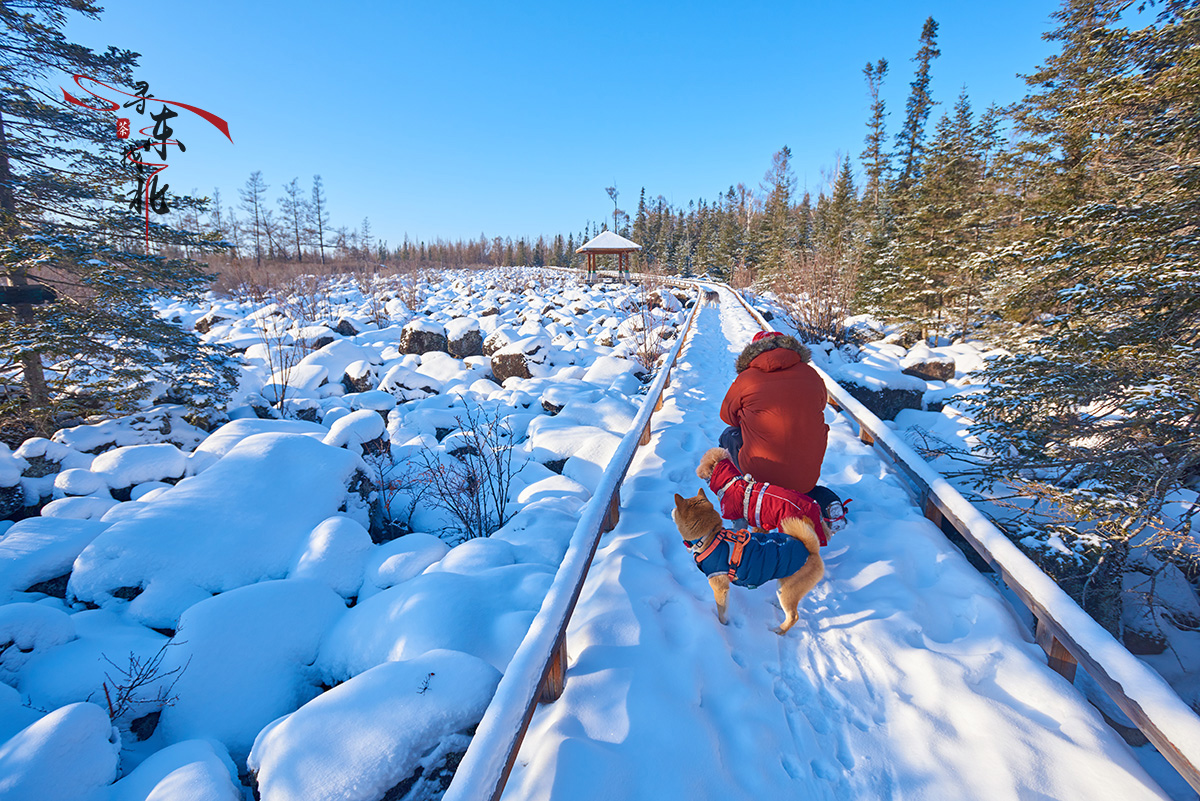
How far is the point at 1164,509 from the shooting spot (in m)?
4.59

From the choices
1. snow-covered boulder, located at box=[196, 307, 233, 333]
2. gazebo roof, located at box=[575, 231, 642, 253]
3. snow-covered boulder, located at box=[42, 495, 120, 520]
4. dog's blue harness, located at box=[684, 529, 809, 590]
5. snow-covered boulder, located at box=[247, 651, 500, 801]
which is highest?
gazebo roof, located at box=[575, 231, 642, 253]

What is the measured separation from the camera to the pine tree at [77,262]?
6109mm

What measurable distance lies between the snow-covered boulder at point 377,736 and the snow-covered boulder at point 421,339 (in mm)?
10713

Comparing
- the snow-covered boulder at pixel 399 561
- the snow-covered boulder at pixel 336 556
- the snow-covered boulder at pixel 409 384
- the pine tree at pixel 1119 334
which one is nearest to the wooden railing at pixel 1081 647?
the pine tree at pixel 1119 334

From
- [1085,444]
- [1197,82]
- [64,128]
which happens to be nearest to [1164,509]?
[1085,444]

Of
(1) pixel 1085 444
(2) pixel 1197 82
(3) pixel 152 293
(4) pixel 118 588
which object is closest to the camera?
(4) pixel 118 588

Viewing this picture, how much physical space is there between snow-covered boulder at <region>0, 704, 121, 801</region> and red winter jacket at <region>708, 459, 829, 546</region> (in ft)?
10.8

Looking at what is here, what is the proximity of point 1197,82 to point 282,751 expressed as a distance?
851 centimetres

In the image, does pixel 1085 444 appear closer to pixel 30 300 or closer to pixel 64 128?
pixel 30 300

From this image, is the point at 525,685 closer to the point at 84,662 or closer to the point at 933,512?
the point at 84,662

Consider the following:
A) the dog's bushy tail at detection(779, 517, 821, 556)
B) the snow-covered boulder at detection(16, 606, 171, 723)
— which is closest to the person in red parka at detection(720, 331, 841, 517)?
the dog's bushy tail at detection(779, 517, 821, 556)

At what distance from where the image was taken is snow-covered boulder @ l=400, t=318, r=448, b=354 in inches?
468

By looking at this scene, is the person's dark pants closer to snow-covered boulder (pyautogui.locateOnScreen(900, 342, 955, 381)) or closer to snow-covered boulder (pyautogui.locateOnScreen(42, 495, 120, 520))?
snow-covered boulder (pyautogui.locateOnScreen(42, 495, 120, 520))

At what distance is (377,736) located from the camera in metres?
1.85
